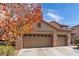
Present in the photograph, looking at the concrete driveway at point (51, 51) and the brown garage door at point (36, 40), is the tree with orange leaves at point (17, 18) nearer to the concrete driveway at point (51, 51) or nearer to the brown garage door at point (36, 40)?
the brown garage door at point (36, 40)

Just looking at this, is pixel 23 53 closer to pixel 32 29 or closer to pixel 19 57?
pixel 19 57

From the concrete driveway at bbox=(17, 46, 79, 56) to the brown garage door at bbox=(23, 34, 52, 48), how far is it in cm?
15

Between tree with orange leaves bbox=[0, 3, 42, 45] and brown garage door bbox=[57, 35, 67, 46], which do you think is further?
brown garage door bbox=[57, 35, 67, 46]

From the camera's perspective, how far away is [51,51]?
6578 mm

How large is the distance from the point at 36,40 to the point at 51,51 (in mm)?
536

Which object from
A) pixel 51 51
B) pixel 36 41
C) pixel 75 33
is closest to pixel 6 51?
pixel 36 41

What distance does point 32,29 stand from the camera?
6504 mm

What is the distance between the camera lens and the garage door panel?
665cm

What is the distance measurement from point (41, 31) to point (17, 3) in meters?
1.03

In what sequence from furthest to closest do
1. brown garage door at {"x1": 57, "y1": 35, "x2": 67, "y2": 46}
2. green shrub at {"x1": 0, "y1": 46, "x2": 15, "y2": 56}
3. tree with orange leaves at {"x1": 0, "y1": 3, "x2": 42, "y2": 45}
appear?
1. brown garage door at {"x1": 57, "y1": 35, "x2": 67, "y2": 46}
2. green shrub at {"x1": 0, "y1": 46, "x2": 15, "y2": 56}
3. tree with orange leaves at {"x1": 0, "y1": 3, "x2": 42, "y2": 45}

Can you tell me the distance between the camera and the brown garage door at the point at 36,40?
21.8 feet

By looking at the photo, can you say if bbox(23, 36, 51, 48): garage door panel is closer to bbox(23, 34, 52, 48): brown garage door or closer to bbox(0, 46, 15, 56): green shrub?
bbox(23, 34, 52, 48): brown garage door

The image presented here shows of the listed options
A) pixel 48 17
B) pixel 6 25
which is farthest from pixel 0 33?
pixel 48 17

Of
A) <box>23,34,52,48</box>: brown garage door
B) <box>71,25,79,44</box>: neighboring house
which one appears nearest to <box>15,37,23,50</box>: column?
<box>23,34,52,48</box>: brown garage door
